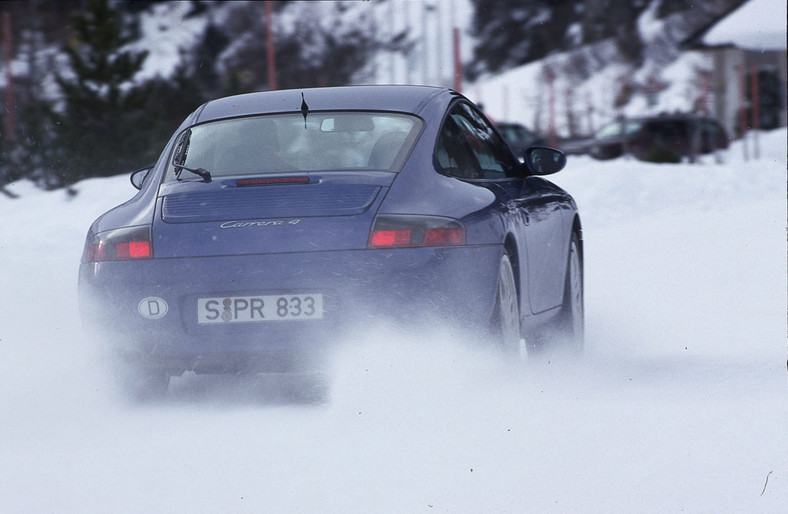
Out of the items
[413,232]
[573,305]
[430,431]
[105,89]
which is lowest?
[105,89]

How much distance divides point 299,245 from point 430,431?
0.88 metres

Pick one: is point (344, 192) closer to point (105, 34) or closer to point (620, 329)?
point (620, 329)

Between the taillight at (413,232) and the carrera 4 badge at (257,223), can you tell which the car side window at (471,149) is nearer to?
the taillight at (413,232)

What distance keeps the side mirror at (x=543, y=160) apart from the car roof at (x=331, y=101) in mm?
618

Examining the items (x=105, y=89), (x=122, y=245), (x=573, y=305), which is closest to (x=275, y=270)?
(x=122, y=245)

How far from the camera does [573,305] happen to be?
23.7 ft

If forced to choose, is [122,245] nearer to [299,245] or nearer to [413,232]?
[299,245]

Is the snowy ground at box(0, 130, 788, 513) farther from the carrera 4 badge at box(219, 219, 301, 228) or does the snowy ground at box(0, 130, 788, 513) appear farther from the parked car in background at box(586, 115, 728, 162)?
Result: the parked car in background at box(586, 115, 728, 162)

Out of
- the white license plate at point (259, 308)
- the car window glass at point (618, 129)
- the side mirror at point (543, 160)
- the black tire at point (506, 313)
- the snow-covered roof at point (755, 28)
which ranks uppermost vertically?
the side mirror at point (543, 160)

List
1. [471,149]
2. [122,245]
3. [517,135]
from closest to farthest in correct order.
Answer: [122,245] < [471,149] < [517,135]

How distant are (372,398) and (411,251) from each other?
1.83 feet

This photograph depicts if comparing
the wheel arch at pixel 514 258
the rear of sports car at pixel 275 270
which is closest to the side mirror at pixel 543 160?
the wheel arch at pixel 514 258

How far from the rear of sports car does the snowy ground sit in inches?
6.6

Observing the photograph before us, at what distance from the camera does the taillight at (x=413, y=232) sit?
5.12 metres
